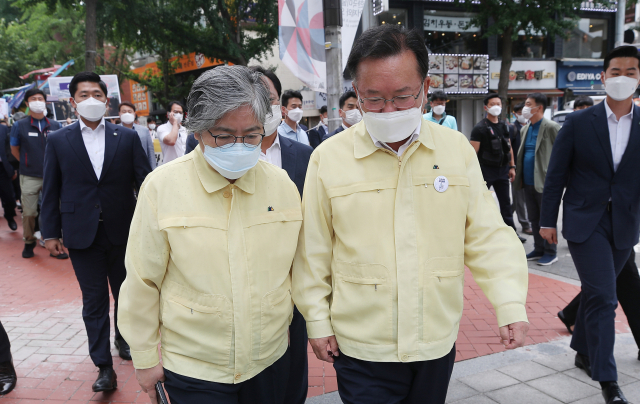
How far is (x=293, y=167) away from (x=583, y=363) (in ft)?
8.05

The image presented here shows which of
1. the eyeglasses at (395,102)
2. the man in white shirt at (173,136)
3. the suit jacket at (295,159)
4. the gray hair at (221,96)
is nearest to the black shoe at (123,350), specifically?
the suit jacket at (295,159)

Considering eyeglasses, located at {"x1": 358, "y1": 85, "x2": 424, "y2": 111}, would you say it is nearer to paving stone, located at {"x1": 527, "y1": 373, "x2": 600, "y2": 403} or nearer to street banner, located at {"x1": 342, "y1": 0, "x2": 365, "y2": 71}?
paving stone, located at {"x1": 527, "y1": 373, "x2": 600, "y2": 403}

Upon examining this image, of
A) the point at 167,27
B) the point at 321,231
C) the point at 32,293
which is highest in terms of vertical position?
the point at 167,27

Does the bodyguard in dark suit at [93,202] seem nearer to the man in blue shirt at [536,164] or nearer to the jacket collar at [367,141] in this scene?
the jacket collar at [367,141]

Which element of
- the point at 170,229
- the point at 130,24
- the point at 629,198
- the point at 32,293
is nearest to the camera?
the point at 170,229

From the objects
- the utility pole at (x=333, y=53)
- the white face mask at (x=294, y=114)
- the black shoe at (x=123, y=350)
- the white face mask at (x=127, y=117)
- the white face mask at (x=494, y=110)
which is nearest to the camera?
the black shoe at (x=123, y=350)

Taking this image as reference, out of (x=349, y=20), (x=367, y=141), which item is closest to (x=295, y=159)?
(x=367, y=141)

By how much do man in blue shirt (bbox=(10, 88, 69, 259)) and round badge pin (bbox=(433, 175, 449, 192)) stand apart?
22.6ft

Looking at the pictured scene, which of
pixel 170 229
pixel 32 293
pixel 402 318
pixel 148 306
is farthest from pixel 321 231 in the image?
pixel 32 293

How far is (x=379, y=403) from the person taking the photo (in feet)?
6.31

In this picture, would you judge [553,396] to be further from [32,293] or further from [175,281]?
[32,293]

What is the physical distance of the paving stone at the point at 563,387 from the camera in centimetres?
321

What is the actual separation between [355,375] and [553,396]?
193 centimetres

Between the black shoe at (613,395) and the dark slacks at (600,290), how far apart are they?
53 millimetres
